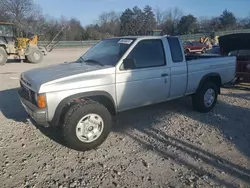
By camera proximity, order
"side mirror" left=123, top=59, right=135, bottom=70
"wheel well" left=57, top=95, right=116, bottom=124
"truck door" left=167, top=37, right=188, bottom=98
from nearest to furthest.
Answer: "wheel well" left=57, top=95, right=116, bottom=124
"side mirror" left=123, top=59, right=135, bottom=70
"truck door" left=167, top=37, right=188, bottom=98

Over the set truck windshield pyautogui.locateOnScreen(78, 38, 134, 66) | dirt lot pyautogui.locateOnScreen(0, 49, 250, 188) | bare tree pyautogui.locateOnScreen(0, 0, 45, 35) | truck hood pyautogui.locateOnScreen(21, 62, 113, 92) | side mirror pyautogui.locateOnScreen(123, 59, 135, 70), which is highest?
bare tree pyautogui.locateOnScreen(0, 0, 45, 35)

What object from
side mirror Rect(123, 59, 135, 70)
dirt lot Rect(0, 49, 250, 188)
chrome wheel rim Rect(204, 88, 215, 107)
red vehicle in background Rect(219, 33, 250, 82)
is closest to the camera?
dirt lot Rect(0, 49, 250, 188)

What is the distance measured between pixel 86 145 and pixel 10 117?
8.37 ft

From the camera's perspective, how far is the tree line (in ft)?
178

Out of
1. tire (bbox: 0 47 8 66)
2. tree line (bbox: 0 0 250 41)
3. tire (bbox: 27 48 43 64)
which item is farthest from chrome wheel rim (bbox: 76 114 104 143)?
tree line (bbox: 0 0 250 41)

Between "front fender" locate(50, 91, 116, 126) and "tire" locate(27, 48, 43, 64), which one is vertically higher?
"front fender" locate(50, 91, 116, 126)

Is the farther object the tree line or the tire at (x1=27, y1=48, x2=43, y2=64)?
the tree line

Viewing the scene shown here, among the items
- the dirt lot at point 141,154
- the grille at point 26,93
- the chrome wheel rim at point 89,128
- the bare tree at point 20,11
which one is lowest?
the dirt lot at point 141,154

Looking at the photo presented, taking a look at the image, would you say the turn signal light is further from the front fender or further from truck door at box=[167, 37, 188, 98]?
truck door at box=[167, 37, 188, 98]

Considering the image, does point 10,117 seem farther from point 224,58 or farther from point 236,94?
point 236,94

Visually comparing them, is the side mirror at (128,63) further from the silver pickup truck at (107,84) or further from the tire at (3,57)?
the tire at (3,57)

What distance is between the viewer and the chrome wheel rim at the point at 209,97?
6.03 meters

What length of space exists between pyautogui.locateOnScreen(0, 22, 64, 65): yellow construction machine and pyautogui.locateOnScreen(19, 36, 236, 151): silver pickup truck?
1386 centimetres

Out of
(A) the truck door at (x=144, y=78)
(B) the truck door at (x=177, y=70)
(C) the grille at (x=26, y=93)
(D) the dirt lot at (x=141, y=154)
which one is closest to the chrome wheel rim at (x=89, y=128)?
(D) the dirt lot at (x=141, y=154)
